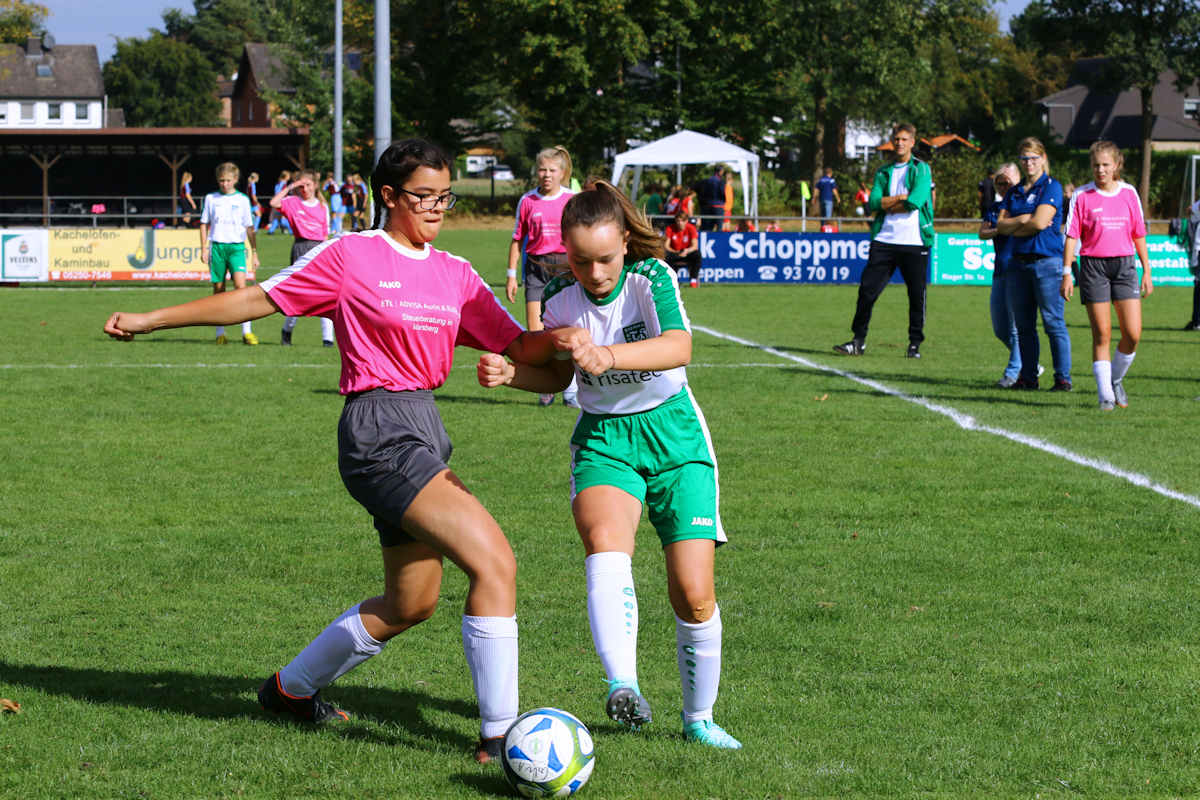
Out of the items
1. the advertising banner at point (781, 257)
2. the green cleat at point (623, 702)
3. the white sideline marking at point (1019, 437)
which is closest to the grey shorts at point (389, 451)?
the green cleat at point (623, 702)

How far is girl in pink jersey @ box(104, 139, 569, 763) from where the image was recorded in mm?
4277

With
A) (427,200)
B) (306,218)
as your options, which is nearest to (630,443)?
(427,200)

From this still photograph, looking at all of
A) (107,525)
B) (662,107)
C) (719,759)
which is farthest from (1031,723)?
(662,107)

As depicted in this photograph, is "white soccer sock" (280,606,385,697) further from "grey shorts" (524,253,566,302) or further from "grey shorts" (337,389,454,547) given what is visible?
"grey shorts" (524,253,566,302)

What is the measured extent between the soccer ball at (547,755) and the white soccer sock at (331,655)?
2.26ft

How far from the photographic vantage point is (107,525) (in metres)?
7.77

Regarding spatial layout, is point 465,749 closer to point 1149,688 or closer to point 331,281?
point 331,281

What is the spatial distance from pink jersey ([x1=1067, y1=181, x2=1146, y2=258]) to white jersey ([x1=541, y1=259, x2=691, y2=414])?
8155 millimetres

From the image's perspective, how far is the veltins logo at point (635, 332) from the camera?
186 inches

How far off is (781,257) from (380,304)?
25793 mm

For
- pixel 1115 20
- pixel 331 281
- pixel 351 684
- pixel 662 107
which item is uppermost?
pixel 1115 20

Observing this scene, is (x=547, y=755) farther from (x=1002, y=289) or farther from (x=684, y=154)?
(x=684, y=154)

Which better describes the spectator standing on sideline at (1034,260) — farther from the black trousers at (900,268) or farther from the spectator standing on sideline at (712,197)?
the spectator standing on sideline at (712,197)

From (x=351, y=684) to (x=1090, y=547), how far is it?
4.01m
